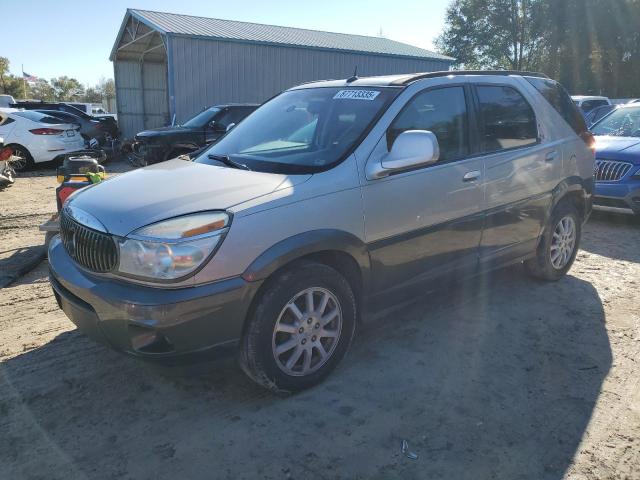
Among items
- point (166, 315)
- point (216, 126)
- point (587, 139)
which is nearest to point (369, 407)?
point (166, 315)

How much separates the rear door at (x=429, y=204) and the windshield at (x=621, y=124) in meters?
5.77

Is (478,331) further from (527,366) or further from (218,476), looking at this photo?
(218,476)

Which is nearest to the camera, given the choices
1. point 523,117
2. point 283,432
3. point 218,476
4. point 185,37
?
point 218,476

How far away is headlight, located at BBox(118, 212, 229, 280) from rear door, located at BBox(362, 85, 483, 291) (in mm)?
1042

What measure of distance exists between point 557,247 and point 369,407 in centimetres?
292

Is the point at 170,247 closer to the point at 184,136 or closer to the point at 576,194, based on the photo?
the point at 576,194

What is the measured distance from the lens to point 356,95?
370 cm

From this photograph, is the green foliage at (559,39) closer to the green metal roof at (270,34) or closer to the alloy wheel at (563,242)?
the green metal roof at (270,34)

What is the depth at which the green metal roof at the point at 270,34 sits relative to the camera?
1853 centimetres

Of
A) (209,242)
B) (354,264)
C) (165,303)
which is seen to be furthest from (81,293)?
(354,264)

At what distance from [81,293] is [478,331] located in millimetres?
2806

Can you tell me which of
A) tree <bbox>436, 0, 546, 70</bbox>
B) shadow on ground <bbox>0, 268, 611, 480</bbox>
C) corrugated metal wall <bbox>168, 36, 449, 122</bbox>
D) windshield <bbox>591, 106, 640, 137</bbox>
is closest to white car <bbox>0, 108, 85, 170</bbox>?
corrugated metal wall <bbox>168, 36, 449, 122</bbox>

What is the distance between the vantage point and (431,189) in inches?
141

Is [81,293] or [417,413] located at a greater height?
[81,293]
